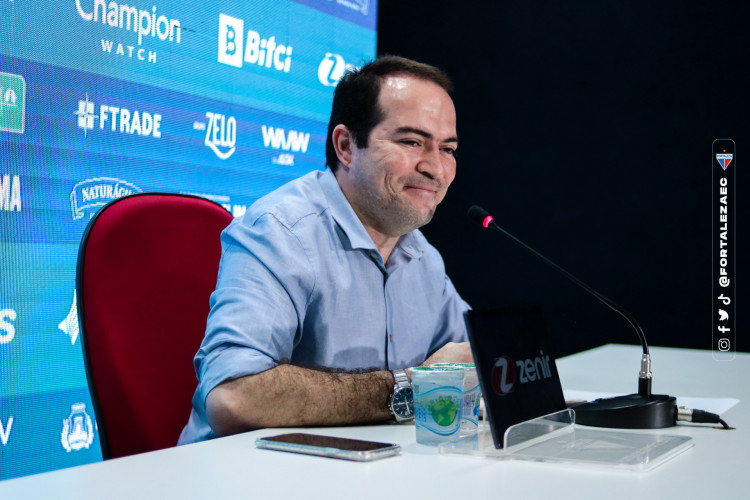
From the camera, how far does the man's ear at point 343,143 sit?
75.5 inches

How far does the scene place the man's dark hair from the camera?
6.11 ft

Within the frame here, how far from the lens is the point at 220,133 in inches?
115

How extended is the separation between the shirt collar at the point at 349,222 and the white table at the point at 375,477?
0.64 m

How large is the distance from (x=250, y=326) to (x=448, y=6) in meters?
3.13

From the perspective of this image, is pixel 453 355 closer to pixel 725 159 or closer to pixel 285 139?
pixel 285 139

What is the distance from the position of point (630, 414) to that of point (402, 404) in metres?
0.37

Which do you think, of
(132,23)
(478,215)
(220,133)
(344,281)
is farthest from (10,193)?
(478,215)

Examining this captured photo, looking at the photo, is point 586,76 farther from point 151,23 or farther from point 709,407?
point 709,407

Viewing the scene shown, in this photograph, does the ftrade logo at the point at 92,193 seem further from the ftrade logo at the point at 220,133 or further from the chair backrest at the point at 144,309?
the chair backrest at the point at 144,309

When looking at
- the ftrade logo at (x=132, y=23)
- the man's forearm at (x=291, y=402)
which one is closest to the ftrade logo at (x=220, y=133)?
the ftrade logo at (x=132, y=23)

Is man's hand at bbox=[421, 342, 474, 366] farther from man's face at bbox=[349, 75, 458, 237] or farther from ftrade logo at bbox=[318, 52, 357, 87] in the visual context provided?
ftrade logo at bbox=[318, 52, 357, 87]

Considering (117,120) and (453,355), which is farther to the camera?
(117,120)

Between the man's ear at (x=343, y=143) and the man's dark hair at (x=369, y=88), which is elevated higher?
the man's dark hair at (x=369, y=88)

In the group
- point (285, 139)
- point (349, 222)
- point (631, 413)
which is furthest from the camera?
point (285, 139)
